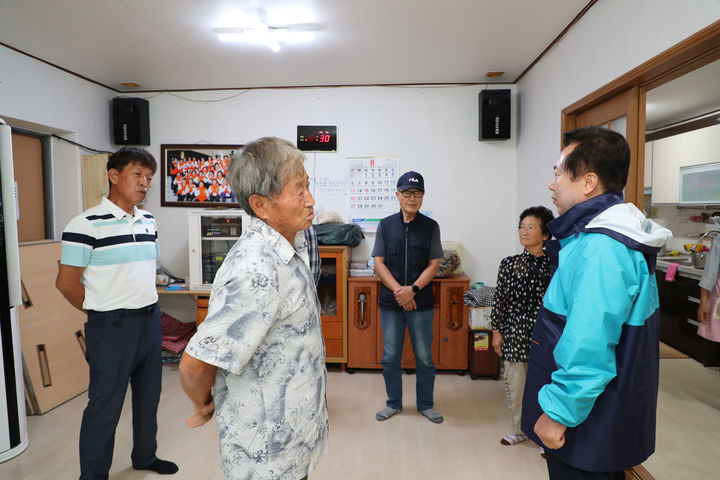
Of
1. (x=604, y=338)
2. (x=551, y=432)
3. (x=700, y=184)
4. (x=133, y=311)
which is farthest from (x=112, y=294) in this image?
(x=700, y=184)

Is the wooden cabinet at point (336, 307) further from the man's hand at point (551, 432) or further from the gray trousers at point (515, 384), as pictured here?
the man's hand at point (551, 432)

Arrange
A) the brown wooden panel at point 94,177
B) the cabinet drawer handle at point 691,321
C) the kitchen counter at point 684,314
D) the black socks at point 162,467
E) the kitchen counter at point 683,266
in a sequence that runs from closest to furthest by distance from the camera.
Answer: the black socks at point 162,467 → the kitchen counter at point 684,314 → the cabinet drawer handle at point 691,321 → the kitchen counter at point 683,266 → the brown wooden panel at point 94,177

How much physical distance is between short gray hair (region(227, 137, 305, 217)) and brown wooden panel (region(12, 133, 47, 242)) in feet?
10.3

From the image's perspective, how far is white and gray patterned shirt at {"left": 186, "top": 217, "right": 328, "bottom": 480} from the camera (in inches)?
36.2

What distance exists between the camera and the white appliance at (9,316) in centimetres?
216

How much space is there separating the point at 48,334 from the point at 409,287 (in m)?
2.64

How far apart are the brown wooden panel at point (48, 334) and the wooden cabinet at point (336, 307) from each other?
6.27 feet

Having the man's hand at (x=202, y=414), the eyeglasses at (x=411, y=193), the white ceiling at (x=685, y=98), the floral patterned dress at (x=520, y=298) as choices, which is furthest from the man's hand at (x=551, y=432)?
the white ceiling at (x=685, y=98)

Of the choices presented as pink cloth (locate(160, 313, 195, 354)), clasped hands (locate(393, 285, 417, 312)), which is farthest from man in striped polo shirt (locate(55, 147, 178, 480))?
pink cloth (locate(160, 313, 195, 354))

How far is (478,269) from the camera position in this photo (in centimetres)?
383

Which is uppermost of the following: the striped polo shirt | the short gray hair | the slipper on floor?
the short gray hair

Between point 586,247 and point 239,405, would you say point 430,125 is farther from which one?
point 239,405

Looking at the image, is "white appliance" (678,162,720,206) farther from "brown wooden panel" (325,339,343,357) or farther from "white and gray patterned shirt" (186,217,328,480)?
"white and gray patterned shirt" (186,217,328,480)

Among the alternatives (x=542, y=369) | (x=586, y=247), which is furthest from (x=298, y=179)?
(x=542, y=369)
